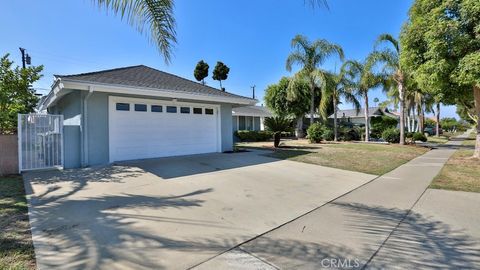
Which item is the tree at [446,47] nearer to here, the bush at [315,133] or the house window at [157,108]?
the bush at [315,133]

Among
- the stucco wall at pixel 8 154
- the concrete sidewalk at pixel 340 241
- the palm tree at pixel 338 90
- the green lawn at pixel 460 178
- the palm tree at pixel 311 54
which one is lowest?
the concrete sidewalk at pixel 340 241

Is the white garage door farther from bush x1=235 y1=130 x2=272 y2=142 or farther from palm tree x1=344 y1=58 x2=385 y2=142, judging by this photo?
palm tree x1=344 y1=58 x2=385 y2=142

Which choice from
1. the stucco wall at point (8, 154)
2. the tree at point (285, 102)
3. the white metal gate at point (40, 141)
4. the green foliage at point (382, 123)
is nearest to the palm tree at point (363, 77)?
the tree at point (285, 102)

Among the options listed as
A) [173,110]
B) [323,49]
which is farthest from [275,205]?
[323,49]

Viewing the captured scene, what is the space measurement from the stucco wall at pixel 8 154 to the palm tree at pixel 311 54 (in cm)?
1794

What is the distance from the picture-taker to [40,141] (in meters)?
8.52

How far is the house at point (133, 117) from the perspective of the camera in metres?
8.89

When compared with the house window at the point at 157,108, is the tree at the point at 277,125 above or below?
below

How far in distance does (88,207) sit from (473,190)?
9.07m

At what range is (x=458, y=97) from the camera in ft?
36.4

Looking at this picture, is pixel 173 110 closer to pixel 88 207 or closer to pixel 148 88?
pixel 148 88

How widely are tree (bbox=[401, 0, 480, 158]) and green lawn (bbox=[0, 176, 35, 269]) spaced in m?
12.3

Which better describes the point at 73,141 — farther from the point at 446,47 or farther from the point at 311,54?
the point at 311,54

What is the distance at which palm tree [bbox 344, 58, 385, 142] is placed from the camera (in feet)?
65.7
